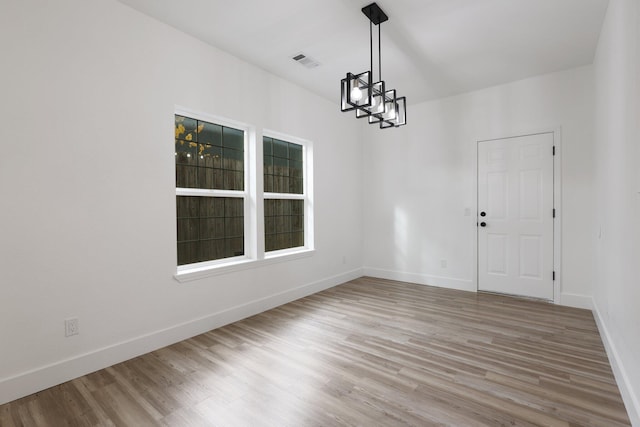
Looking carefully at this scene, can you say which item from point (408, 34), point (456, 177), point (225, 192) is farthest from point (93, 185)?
point (456, 177)

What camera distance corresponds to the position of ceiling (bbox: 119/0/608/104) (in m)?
2.57

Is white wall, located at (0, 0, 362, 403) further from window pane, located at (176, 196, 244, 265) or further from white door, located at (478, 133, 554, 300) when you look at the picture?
white door, located at (478, 133, 554, 300)

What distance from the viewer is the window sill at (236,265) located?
2973 mm

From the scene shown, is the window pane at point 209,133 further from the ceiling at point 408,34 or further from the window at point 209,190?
the ceiling at point 408,34

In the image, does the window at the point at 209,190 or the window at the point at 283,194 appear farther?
the window at the point at 283,194

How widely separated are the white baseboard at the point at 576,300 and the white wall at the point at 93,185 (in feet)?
12.7

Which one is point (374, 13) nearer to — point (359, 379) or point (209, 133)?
point (209, 133)

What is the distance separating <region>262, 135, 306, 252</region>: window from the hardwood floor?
3.84 ft

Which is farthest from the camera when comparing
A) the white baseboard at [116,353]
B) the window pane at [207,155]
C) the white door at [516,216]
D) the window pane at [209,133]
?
the white door at [516,216]

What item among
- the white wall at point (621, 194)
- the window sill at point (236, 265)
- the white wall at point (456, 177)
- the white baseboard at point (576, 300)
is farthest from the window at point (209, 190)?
the white baseboard at point (576, 300)

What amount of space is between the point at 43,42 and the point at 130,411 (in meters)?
2.51

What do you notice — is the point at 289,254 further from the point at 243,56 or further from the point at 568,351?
the point at 568,351

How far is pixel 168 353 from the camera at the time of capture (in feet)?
8.66

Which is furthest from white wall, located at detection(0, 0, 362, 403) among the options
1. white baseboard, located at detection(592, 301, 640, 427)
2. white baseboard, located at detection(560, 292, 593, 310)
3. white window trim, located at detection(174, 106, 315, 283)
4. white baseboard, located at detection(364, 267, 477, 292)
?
white baseboard, located at detection(560, 292, 593, 310)
